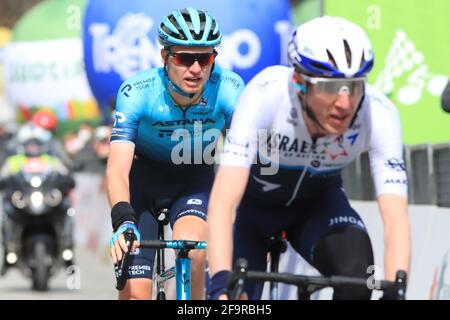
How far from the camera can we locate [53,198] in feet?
50.0

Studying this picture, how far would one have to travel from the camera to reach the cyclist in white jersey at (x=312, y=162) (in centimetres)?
520

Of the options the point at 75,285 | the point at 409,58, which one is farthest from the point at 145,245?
the point at 75,285

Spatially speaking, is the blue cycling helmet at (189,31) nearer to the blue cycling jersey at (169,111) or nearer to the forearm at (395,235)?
the blue cycling jersey at (169,111)

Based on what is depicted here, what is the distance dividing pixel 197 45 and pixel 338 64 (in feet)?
6.37

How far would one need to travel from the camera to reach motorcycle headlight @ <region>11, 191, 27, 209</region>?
593 inches

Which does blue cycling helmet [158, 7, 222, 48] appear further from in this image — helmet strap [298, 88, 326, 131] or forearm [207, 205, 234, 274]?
forearm [207, 205, 234, 274]

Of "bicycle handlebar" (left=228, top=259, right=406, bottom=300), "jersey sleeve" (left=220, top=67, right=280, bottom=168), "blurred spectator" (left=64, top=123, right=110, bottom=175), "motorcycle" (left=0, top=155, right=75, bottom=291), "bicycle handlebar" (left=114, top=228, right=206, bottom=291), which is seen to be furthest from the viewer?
"blurred spectator" (left=64, top=123, right=110, bottom=175)

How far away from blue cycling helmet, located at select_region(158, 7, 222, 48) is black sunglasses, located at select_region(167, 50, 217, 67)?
6 cm

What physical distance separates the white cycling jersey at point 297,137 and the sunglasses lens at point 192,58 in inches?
49.2

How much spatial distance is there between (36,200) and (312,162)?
9.65m

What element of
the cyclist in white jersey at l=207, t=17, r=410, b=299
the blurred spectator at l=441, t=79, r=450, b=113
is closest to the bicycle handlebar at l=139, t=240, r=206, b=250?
the cyclist in white jersey at l=207, t=17, r=410, b=299

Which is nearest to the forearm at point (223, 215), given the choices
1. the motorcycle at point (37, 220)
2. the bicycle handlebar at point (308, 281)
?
the bicycle handlebar at point (308, 281)

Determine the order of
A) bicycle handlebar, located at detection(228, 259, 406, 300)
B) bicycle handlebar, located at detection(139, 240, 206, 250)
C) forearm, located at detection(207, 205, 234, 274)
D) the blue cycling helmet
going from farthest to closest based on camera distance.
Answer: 1. the blue cycling helmet
2. bicycle handlebar, located at detection(139, 240, 206, 250)
3. forearm, located at detection(207, 205, 234, 274)
4. bicycle handlebar, located at detection(228, 259, 406, 300)

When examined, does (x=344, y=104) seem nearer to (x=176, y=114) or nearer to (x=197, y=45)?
(x=197, y=45)
